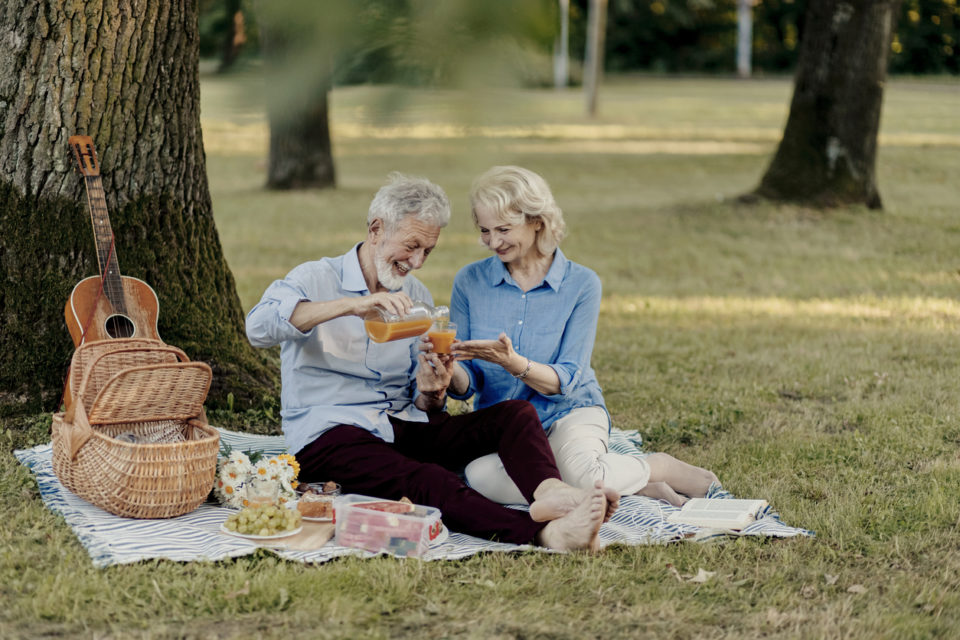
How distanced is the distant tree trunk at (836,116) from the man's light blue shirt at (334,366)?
21.5ft

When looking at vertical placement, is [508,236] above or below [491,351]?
above

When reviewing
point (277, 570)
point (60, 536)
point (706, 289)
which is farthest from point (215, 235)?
point (706, 289)

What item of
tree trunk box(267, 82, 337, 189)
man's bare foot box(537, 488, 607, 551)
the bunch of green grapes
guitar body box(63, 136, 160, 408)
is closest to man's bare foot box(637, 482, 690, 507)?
man's bare foot box(537, 488, 607, 551)

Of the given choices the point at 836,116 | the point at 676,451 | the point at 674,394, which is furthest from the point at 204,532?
the point at 836,116

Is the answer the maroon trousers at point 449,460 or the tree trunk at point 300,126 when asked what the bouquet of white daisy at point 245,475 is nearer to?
the maroon trousers at point 449,460

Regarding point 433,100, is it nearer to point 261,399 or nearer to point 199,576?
point 199,576

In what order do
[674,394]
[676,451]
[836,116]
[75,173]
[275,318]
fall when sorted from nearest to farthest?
[275,318], [75,173], [676,451], [674,394], [836,116]

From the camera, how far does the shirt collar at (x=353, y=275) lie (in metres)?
3.64

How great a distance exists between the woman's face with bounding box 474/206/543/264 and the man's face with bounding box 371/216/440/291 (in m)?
0.22

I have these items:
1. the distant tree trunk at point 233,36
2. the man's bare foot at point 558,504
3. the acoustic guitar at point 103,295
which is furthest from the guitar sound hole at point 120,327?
the distant tree trunk at point 233,36

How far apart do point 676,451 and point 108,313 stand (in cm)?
228

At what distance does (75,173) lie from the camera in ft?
13.3

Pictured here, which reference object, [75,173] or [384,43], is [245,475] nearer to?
[75,173]

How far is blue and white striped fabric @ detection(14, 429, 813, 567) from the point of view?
10.0 feet
